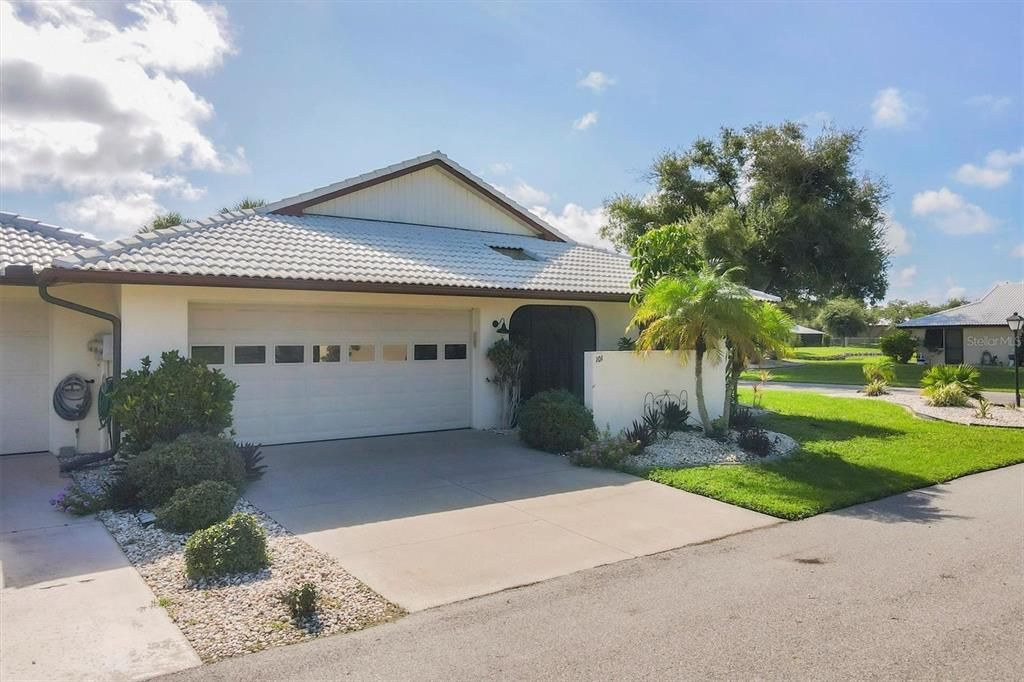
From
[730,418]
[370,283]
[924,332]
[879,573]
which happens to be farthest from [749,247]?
[879,573]

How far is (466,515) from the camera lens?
24.3 ft

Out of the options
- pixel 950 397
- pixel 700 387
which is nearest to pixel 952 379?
pixel 950 397

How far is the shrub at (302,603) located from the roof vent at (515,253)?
1067 cm

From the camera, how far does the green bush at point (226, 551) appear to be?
17.6 feet

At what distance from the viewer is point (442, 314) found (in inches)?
509

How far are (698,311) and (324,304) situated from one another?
20.6ft

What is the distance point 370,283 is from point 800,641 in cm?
791

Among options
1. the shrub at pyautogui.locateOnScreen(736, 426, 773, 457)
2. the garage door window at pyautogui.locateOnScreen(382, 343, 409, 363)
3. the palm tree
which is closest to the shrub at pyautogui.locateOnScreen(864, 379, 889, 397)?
the shrub at pyautogui.locateOnScreen(736, 426, 773, 457)

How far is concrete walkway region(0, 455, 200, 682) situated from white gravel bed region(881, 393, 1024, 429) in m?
16.2

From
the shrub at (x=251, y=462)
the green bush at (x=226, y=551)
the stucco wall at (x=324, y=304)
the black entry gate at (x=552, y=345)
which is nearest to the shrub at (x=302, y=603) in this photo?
the green bush at (x=226, y=551)

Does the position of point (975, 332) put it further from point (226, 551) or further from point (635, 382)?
point (226, 551)

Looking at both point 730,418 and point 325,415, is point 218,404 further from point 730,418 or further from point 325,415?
point 730,418

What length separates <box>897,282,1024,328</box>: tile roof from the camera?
3425cm

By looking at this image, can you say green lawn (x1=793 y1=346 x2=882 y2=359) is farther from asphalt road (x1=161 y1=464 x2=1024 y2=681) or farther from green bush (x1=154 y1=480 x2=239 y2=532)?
green bush (x1=154 y1=480 x2=239 y2=532)
